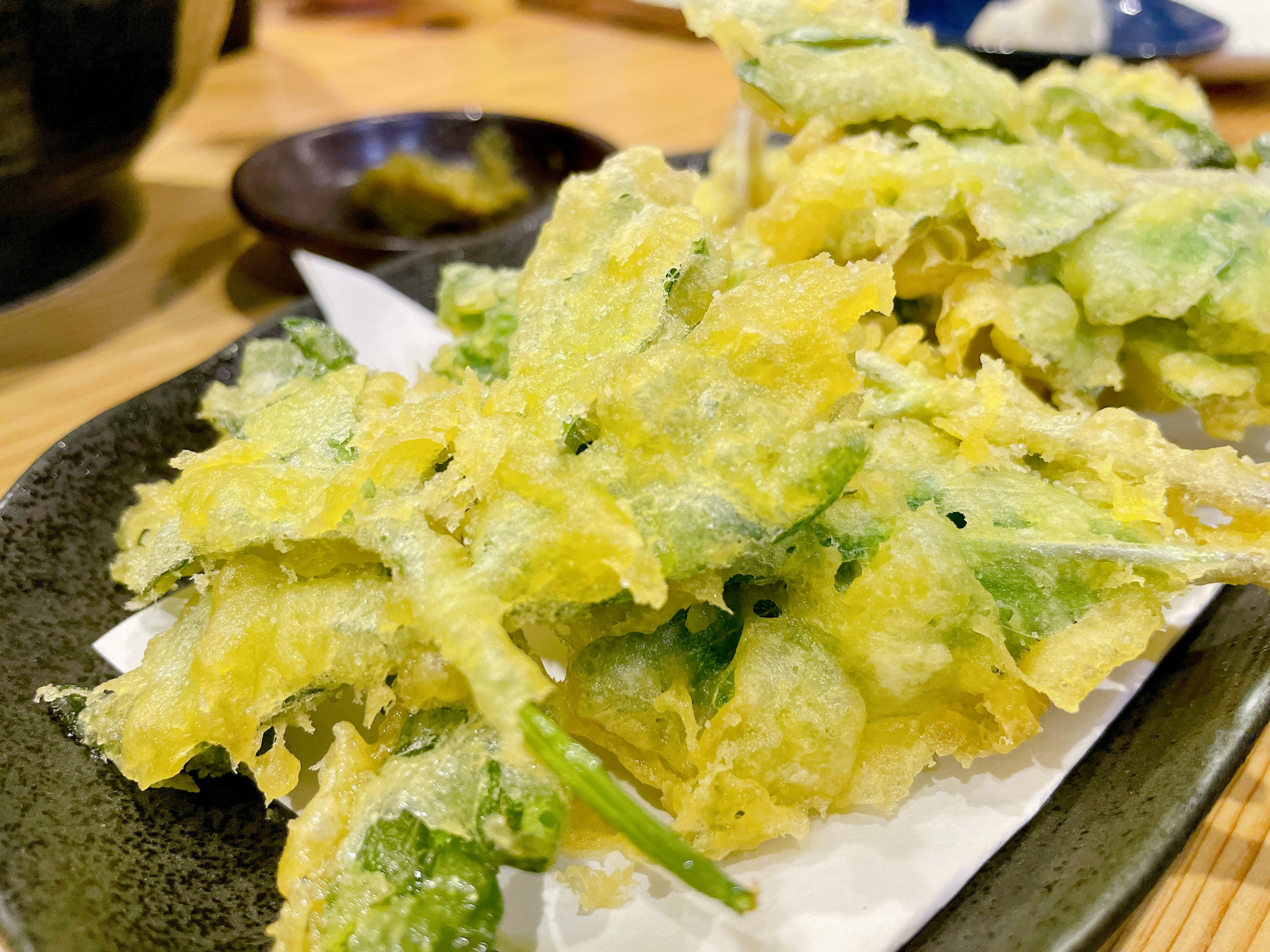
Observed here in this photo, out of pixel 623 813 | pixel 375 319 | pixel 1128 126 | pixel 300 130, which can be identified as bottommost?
pixel 300 130

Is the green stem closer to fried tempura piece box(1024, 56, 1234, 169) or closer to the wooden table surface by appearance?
the wooden table surface

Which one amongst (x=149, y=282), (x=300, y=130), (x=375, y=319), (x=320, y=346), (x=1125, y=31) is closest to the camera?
(x=320, y=346)

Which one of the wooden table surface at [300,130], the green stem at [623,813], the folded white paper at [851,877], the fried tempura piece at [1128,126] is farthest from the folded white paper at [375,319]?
the fried tempura piece at [1128,126]

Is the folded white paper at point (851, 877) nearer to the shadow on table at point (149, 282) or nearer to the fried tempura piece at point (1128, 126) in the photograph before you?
the fried tempura piece at point (1128, 126)

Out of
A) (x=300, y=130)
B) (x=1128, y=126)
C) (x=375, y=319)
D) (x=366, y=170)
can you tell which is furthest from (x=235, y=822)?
(x=300, y=130)

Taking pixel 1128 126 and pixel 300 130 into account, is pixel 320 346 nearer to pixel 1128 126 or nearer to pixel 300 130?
pixel 1128 126

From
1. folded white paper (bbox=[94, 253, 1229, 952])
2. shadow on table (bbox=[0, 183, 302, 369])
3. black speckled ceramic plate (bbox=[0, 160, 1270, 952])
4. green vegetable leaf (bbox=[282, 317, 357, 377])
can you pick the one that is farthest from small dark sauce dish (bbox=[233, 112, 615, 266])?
folded white paper (bbox=[94, 253, 1229, 952])

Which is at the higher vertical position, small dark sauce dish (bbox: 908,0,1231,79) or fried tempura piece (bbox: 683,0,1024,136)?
fried tempura piece (bbox: 683,0,1024,136)
